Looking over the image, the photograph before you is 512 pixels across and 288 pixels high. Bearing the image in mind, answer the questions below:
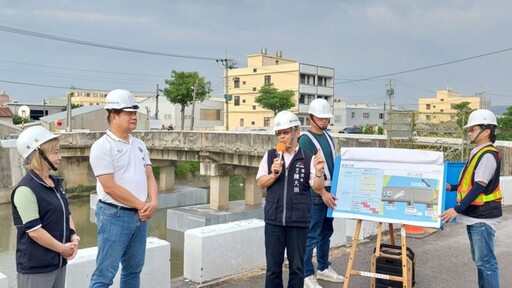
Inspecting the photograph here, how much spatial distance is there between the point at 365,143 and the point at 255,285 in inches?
360

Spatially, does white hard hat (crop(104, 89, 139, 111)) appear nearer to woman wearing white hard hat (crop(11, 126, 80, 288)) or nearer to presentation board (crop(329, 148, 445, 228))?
woman wearing white hard hat (crop(11, 126, 80, 288))

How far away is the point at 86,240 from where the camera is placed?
56.5ft

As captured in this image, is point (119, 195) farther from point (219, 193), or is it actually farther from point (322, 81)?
point (322, 81)

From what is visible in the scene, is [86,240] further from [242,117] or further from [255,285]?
Answer: [242,117]

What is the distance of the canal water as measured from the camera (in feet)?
43.7

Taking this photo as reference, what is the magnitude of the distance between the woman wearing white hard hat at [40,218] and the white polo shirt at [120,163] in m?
0.30

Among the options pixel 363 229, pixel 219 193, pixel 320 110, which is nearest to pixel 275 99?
pixel 219 193

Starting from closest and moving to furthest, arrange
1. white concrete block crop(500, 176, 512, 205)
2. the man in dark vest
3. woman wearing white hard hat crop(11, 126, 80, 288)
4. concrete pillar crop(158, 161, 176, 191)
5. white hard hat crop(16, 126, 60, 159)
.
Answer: woman wearing white hard hat crop(11, 126, 80, 288)
white hard hat crop(16, 126, 60, 159)
the man in dark vest
white concrete block crop(500, 176, 512, 205)
concrete pillar crop(158, 161, 176, 191)

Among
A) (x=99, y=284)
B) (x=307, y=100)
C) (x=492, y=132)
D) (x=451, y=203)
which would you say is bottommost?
(x=99, y=284)

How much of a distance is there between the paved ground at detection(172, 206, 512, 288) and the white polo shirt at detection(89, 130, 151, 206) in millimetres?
1956

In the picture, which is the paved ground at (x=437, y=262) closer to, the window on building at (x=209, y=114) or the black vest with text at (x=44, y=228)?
the black vest with text at (x=44, y=228)

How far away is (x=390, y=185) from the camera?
4.37 m

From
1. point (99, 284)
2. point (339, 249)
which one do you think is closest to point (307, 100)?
point (339, 249)

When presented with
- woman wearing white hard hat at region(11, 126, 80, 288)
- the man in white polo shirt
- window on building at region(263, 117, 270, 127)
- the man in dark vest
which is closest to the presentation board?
the man in dark vest
